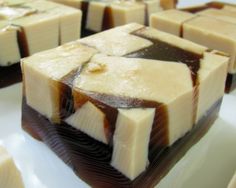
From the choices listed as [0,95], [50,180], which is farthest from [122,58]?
[0,95]

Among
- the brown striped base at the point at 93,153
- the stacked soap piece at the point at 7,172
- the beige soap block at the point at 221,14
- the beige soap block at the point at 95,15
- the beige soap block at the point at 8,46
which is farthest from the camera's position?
the beige soap block at the point at 95,15

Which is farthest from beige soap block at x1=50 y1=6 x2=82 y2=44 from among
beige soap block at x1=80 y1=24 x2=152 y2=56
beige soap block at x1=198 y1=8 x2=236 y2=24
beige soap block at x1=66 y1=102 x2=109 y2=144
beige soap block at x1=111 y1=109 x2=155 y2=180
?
beige soap block at x1=111 y1=109 x2=155 y2=180

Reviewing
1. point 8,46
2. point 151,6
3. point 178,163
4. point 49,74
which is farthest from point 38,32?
point 178,163

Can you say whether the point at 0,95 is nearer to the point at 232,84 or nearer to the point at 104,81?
the point at 104,81

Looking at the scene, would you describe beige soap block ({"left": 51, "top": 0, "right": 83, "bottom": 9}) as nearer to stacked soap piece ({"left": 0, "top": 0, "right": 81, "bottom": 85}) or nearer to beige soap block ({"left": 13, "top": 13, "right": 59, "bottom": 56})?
stacked soap piece ({"left": 0, "top": 0, "right": 81, "bottom": 85})

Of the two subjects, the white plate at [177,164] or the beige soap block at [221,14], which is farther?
the beige soap block at [221,14]

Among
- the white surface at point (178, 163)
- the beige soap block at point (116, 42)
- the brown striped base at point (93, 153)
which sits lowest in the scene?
the white surface at point (178, 163)

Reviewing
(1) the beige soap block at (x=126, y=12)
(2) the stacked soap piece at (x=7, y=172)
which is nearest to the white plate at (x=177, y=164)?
(2) the stacked soap piece at (x=7, y=172)

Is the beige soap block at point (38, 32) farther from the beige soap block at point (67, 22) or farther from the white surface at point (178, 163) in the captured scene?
the white surface at point (178, 163)
